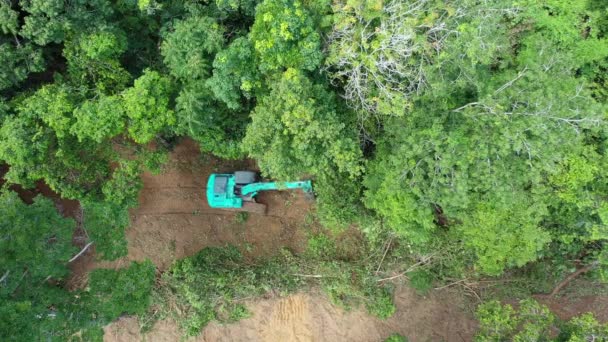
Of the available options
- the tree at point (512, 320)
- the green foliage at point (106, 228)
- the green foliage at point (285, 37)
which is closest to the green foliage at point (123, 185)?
the green foliage at point (106, 228)

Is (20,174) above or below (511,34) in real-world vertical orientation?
below

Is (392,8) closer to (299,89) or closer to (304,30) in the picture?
(304,30)

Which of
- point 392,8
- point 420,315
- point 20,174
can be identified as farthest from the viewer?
point 420,315

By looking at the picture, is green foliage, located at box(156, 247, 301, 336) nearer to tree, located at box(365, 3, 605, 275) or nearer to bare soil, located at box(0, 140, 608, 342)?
bare soil, located at box(0, 140, 608, 342)

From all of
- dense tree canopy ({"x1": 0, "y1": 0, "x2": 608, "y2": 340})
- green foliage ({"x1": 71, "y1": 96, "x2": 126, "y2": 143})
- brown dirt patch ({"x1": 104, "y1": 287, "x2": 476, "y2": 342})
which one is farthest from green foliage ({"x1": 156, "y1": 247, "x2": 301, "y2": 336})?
green foliage ({"x1": 71, "y1": 96, "x2": 126, "y2": 143})

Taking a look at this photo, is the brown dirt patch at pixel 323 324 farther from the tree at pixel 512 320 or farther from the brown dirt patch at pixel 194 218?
the tree at pixel 512 320

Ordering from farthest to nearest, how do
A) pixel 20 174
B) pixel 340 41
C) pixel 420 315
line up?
1. pixel 420 315
2. pixel 20 174
3. pixel 340 41

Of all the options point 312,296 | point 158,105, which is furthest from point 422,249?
point 158,105

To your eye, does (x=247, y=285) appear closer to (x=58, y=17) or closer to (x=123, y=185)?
(x=123, y=185)
